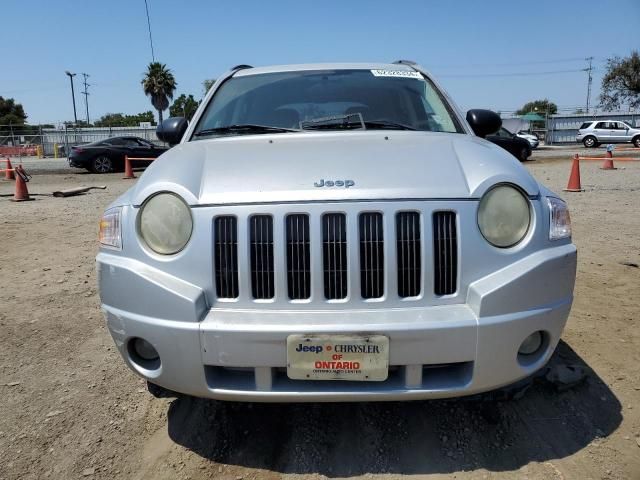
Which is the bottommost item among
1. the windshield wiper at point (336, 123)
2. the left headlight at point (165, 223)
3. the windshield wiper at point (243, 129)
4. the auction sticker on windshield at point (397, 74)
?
the left headlight at point (165, 223)

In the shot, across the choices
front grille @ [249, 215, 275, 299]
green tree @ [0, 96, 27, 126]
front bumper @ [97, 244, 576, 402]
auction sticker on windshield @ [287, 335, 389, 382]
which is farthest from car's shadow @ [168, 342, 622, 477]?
green tree @ [0, 96, 27, 126]

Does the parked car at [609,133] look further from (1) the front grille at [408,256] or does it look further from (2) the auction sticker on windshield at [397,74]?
(1) the front grille at [408,256]

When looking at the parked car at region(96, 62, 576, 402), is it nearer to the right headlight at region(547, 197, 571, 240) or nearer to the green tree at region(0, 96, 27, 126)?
the right headlight at region(547, 197, 571, 240)

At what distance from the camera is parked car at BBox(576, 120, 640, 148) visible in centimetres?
3106

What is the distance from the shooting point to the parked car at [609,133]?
31.1 m

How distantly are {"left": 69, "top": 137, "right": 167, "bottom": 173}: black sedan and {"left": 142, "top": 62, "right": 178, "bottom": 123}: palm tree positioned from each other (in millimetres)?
33700

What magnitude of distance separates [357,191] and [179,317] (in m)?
0.85

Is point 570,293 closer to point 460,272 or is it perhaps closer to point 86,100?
point 460,272

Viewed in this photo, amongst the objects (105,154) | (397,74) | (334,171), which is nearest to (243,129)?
(334,171)

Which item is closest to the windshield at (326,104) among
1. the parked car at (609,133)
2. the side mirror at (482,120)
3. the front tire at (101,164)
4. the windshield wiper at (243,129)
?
the windshield wiper at (243,129)

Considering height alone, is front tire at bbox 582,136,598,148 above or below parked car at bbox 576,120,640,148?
below

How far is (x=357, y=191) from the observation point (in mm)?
2002

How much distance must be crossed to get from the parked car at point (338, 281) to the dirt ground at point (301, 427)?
45 cm

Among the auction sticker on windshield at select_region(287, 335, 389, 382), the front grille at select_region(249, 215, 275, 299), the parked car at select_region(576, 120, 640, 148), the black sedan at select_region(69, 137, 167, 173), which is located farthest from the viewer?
the parked car at select_region(576, 120, 640, 148)
